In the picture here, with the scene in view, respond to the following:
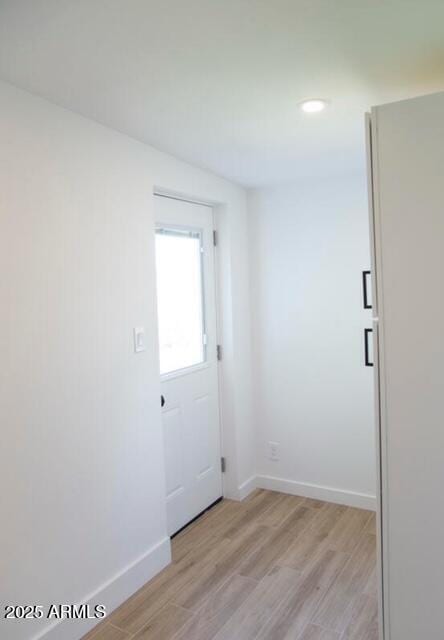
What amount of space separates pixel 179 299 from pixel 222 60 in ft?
5.32

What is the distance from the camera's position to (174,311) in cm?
297

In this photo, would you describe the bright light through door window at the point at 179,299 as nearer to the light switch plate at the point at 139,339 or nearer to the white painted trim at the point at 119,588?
the light switch plate at the point at 139,339

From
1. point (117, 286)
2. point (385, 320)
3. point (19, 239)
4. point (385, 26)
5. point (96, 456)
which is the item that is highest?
point (385, 26)

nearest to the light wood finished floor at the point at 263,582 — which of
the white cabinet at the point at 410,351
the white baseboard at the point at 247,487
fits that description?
the white baseboard at the point at 247,487

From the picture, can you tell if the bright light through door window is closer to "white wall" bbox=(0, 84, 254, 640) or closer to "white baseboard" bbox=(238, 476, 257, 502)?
"white wall" bbox=(0, 84, 254, 640)

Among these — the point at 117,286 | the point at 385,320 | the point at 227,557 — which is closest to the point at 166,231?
the point at 117,286

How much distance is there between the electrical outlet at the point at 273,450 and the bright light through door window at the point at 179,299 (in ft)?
2.98

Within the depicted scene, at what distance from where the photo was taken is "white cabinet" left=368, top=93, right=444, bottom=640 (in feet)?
4.92

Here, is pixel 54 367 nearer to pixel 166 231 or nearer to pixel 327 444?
pixel 166 231

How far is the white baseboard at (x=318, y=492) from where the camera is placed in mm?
3275

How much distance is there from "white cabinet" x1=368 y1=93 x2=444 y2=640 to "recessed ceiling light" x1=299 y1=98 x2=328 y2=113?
492 mm

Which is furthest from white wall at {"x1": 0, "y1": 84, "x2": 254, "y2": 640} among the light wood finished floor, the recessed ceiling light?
the recessed ceiling light

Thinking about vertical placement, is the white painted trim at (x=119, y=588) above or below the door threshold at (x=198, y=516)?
above

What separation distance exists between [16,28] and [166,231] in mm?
1541
